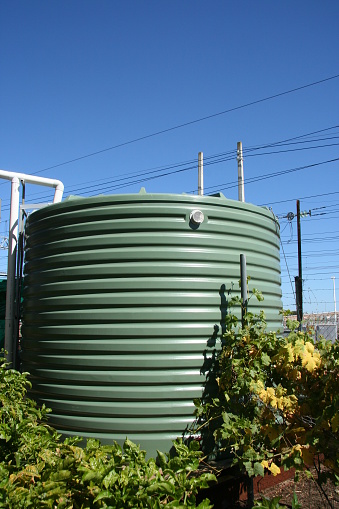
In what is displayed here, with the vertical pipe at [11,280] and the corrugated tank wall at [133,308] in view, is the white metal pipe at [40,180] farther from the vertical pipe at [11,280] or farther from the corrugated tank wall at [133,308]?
the corrugated tank wall at [133,308]

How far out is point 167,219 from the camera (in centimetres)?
344

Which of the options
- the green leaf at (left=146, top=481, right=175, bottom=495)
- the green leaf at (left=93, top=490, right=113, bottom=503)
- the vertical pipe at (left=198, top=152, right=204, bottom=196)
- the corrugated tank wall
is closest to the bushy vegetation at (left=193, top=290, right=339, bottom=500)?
the corrugated tank wall

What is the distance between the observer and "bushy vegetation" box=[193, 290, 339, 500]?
93.0 inches

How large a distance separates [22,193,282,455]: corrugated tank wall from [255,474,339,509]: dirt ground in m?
0.95

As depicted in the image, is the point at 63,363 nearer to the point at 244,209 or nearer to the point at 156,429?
the point at 156,429

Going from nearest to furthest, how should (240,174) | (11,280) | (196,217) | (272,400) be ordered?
(272,400) < (196,217) < (11,280) < (240,174)

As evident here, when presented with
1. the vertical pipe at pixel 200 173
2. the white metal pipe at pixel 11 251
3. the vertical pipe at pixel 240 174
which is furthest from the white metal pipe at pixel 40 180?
the vertical pipe at pixel 200 173

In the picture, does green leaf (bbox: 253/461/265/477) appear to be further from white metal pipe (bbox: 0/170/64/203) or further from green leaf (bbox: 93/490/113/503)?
white metal pipe (bbox: 0/170/64/203)

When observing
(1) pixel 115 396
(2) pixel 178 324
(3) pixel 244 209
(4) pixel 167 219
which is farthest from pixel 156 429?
(3) pixel 244 209

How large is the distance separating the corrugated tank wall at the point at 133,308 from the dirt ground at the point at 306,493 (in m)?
0.95

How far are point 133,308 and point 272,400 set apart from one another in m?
1.16

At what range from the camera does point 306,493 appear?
3.49m

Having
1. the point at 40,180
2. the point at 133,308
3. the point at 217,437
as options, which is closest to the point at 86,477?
the point at 217,437

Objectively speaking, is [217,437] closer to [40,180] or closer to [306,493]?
[306,493]
